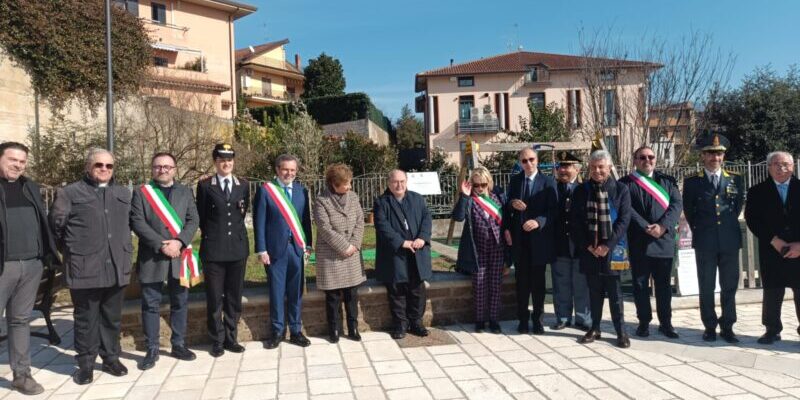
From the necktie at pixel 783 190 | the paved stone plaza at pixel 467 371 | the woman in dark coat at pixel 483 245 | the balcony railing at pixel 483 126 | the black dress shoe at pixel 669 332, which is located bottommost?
the paved stone plaza at pixel 467 371

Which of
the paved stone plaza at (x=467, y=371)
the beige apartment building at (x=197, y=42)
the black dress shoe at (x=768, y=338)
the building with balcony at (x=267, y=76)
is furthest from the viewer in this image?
the building with balcony at (x=267, y=76)

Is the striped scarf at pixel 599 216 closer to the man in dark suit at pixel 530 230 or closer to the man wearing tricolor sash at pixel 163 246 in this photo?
the man in dark suit at pixel 530 230

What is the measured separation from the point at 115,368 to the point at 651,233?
4807 millimetres

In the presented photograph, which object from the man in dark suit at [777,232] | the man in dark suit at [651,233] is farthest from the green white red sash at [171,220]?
the man in dark suit at [777,232]

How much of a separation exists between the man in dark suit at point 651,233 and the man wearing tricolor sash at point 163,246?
405 cm

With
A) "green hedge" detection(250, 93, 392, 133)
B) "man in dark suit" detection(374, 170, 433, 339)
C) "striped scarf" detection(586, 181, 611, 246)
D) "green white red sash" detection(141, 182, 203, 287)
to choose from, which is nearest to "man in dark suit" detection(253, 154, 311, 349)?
"green white red sash" detection(141, 182, 203, 287)

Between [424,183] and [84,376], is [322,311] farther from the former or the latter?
[424,183]

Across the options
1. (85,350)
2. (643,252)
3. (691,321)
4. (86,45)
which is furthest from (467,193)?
(86,45)

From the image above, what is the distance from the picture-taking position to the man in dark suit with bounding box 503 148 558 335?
5.23 meters

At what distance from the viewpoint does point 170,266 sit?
4.66m

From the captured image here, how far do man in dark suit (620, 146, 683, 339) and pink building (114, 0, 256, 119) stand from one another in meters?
29.1

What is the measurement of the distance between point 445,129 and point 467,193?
35.0 meters

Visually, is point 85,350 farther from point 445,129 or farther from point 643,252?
point 445,129

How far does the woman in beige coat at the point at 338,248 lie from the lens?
16.7ft
